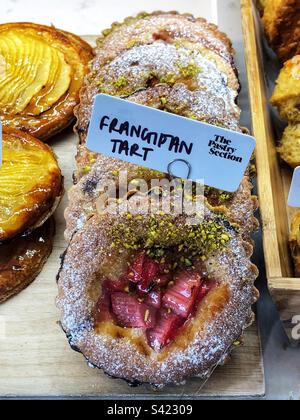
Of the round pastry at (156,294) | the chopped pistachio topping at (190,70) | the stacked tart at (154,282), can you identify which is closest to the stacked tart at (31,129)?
the stacked tart at (154,282)

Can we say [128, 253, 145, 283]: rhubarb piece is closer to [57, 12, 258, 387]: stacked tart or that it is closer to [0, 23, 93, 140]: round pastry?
[57, 12, 258, 387]: stacked tart

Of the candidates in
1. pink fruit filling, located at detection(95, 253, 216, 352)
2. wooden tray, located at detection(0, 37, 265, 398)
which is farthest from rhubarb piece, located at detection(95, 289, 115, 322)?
wooden tray, located at detection(0, 37, 265, 398)

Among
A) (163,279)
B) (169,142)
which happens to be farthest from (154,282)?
(169,142)

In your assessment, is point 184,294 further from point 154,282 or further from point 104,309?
point 104,309

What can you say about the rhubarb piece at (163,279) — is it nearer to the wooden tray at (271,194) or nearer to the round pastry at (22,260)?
the wooden tray at (271,194)
